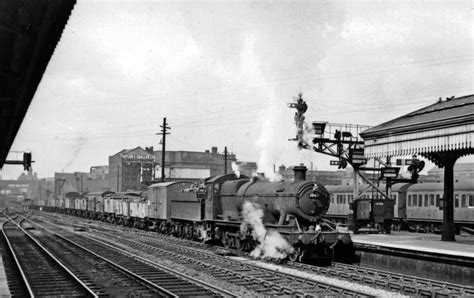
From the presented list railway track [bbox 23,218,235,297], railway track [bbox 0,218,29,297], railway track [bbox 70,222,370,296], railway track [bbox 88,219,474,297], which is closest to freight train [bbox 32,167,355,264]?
railway track [bbox 88,219,474,297]

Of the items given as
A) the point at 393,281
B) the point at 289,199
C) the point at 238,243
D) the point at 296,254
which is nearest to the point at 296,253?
the point at 296,254

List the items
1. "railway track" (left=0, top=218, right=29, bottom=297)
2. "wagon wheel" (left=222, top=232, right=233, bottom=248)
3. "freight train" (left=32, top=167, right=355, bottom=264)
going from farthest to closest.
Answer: "wagon wheel" (left=222, top=232, right=233, bottom=248) → "freight train" (left=32, top=167, right=355, bottom=264) → "railway track" (left=0, top=218, right=29, bottom=297)

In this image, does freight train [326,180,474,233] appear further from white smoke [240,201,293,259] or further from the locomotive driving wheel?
the locomotive driving wheel

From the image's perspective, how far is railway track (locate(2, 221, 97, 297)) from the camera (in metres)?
11.3

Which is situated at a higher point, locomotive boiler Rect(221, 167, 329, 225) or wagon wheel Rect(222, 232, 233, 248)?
locomotive boiler Rect(221, 167, 329, 225)

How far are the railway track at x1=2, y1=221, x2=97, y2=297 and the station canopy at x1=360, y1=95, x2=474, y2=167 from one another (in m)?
10.6

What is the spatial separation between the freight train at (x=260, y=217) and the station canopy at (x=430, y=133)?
345 centimetres

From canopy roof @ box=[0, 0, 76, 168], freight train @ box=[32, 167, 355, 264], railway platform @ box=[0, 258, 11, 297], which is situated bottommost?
railway platform @ box=[0, 258, 11, 297]

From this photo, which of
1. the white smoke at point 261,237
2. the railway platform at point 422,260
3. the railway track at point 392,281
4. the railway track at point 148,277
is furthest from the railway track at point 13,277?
the railway platform at point 422,260

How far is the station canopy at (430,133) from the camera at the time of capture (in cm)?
1470

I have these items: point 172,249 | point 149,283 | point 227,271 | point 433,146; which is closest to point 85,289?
point 149,283

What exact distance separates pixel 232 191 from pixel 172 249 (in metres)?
3.16

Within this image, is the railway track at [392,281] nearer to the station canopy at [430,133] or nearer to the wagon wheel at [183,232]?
the station canopy at [430,133]

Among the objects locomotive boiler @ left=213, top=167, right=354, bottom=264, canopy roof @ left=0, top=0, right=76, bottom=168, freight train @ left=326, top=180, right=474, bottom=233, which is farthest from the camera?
freight train @ left=326, top=180, right=474, bottom=233
